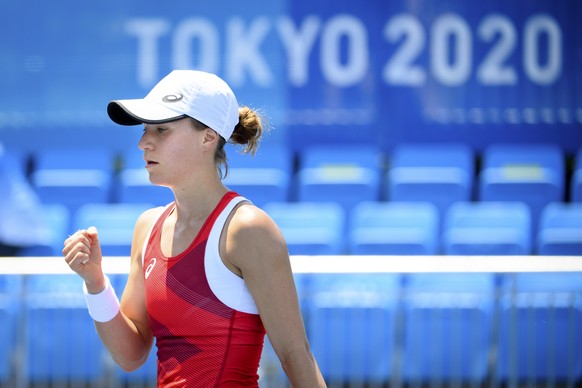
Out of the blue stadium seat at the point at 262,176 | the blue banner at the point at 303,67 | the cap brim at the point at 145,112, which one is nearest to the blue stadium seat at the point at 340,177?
the blue stadium seat at the point at 262,176

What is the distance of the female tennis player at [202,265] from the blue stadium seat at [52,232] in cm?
346

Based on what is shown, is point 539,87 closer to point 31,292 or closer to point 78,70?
point 78,70

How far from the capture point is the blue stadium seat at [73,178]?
628cm

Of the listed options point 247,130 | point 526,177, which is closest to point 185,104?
point 247,130

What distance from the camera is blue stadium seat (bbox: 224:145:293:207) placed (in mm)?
6129

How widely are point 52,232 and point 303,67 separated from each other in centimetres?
230

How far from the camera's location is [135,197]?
6227 millimetres

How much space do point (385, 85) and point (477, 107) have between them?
71cm

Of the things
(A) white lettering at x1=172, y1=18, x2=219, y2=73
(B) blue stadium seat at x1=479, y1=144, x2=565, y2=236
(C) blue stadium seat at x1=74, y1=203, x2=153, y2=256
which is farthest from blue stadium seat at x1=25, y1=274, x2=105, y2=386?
(B) blue stadium seat at x1=479, y1=144, x2=565, y2=236

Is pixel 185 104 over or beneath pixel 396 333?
over

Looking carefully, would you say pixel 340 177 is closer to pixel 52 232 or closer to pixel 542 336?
pixel 52 232

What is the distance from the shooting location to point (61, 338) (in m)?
4.65

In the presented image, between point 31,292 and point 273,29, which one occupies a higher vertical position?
point 273,29

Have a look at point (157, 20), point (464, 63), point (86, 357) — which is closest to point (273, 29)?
point (157, 20)
